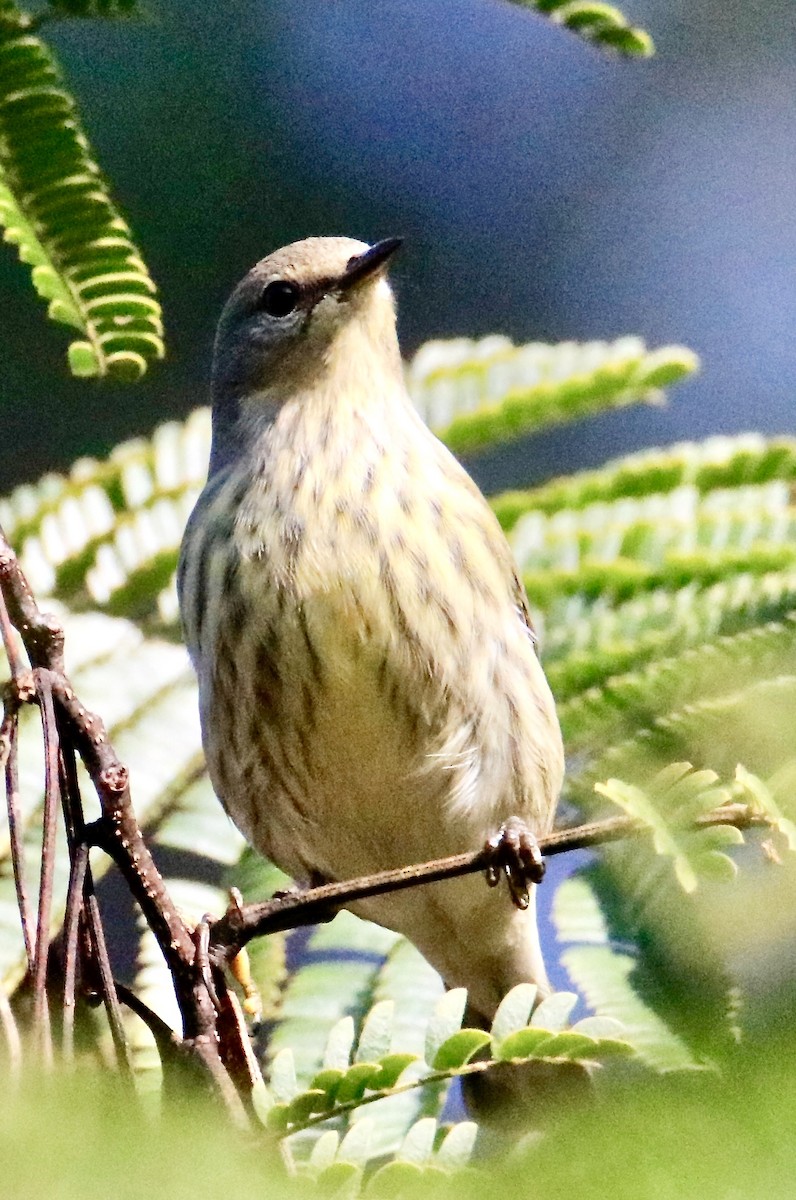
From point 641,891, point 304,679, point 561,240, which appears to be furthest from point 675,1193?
point 561,240

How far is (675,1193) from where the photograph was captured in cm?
46

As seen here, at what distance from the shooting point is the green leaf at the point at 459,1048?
165cm

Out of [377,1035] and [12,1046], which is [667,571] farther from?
[12,1046]

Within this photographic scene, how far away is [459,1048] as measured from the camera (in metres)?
1.66

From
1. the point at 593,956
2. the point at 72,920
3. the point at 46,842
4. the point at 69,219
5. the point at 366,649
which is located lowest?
the point at 593,956

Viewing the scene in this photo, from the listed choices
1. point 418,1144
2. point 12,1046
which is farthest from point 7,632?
point 12,1046

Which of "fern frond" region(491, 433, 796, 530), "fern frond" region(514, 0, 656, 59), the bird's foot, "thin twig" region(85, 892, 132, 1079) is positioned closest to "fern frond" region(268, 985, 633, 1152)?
"thin twig" region(85, 892, 132, 1079)

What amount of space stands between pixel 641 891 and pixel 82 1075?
1904mm

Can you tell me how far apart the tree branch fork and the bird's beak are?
1.91 metres

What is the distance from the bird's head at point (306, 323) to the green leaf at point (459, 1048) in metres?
2.24

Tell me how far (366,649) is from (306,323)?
1.11 meters

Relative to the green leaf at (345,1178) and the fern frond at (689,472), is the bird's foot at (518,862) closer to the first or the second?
the fern frond at (689,472)

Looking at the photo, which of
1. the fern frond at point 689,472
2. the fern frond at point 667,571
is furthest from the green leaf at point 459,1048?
the fern frond at point 689,472

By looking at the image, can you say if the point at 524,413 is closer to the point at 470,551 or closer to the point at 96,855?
the point at 470,551
